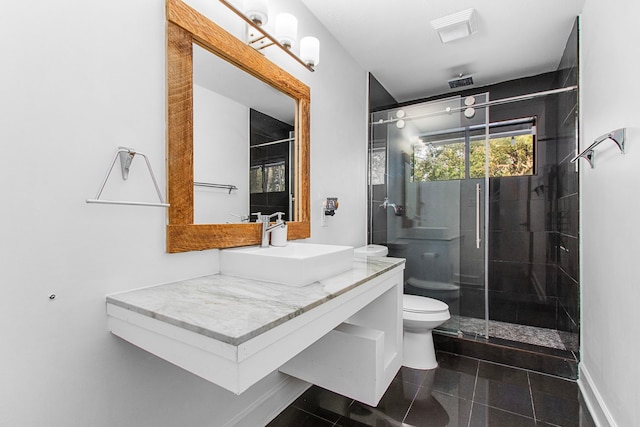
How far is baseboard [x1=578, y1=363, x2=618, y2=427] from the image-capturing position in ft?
4.78

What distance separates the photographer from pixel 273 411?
1.65 m

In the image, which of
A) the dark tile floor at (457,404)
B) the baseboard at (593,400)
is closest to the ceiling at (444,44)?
the baseboard at (593,400)

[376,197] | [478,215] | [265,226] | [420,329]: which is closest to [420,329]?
[420,329]

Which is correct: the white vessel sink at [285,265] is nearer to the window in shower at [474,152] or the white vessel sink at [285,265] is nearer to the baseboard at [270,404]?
the baseboard at [270,404]

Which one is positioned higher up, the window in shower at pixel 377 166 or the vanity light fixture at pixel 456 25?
the vanity light fixture at pixel 456 25

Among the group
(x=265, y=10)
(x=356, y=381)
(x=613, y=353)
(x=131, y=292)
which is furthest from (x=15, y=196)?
(x=613, y=353)

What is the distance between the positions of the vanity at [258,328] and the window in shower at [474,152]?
1.40m

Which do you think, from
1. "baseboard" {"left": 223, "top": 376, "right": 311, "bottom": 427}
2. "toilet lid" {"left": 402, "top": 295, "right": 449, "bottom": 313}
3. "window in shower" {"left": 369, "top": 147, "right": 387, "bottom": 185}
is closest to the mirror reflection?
"baseboard" {"left": 223, "top": 376, "right": 311, "bottom": 427}

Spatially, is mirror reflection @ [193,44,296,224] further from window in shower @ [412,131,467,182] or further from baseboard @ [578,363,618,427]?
baseboard @ [578,363,618,427]

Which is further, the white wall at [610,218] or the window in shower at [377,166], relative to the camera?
the window in shower at [377,166]

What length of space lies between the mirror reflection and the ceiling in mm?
789

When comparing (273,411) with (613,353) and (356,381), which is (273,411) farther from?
(613,353)

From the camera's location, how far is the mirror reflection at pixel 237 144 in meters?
1.30

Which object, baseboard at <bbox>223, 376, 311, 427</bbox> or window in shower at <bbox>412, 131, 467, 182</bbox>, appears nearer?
baseboard at <bbox>223, 376, 311, 427</bbox>
